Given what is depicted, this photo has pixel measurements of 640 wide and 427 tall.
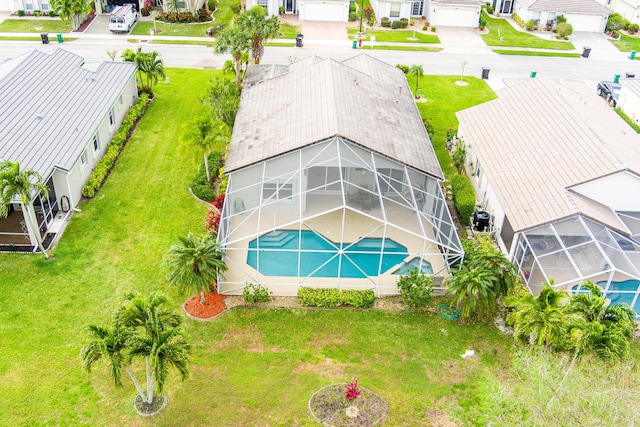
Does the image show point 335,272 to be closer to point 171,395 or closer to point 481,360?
point 481,360

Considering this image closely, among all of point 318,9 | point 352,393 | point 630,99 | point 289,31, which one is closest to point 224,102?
point 352,393

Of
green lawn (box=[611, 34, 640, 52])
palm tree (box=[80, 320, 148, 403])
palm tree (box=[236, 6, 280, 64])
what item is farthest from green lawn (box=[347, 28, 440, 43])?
palm tree (box=[80, 320, 148, 403])

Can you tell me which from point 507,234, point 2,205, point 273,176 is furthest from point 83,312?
point 507,234

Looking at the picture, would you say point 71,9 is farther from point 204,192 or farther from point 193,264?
point 193,264

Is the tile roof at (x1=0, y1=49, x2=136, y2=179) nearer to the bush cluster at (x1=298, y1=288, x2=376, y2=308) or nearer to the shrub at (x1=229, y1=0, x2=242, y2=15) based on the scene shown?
the bush cluster at (x1=298, y1=288, x2=376, y2=308)

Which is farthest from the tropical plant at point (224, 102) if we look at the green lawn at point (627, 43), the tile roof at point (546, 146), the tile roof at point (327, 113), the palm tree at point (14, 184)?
the green lawn at point (627, 43)

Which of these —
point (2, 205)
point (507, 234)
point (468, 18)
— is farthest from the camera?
point (468, 18)
